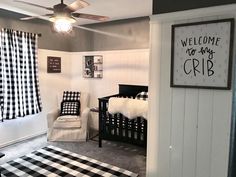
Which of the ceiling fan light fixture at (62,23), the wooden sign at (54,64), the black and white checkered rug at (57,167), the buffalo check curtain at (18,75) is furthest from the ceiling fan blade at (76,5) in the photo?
the wooden sign at (54,64)

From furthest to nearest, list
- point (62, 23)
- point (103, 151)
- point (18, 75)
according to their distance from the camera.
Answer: point (18, 75), point (103, 151), point (62, 23)

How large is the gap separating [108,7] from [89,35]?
139 cm

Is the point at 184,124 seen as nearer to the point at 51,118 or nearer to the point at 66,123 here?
the point at 66,123

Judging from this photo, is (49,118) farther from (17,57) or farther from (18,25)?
(18,25)

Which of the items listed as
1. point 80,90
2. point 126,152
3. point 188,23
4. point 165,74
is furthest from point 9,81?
point 188,23

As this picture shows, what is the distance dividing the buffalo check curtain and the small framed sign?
2.83 m

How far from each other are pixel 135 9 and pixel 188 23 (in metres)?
1.82

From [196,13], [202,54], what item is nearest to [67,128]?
[202,54]

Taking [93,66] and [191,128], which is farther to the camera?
[93,66]

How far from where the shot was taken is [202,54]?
1.52 meters

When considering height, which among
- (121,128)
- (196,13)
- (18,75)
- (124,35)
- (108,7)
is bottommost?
(121,128)

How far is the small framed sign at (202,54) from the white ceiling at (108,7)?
4.90ft

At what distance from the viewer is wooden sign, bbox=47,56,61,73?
13.4 ft

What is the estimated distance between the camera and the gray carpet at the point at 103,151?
2.87 m
